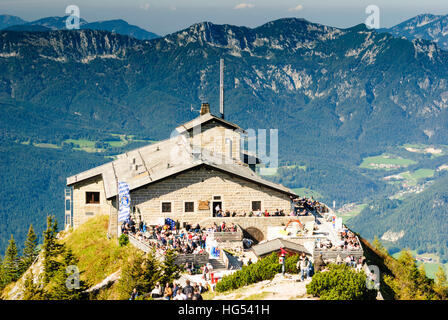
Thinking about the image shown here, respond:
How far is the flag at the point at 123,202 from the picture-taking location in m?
54.4

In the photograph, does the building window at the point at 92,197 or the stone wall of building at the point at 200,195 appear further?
the building window at the point at 92,197

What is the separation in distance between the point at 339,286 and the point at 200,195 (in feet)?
86.7

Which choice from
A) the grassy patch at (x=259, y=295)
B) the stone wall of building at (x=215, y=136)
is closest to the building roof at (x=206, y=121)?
the stone wall of building at (x=215, y=136)

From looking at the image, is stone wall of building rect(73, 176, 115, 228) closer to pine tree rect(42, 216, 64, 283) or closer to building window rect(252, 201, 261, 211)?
pine tree rect(42, 216, 64, 283)

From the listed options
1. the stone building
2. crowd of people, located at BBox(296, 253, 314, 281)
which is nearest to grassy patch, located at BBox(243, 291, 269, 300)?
crowd of people, located at BBox(296, 253, 314, 281)

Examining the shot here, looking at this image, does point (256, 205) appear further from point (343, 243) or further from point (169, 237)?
point (343, 243)

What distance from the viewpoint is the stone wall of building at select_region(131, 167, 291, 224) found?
59.7 meters

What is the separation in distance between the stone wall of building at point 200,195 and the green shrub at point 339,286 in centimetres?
2422

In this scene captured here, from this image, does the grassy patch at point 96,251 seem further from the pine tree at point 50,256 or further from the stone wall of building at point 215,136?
the stone wall of building at point 215,136

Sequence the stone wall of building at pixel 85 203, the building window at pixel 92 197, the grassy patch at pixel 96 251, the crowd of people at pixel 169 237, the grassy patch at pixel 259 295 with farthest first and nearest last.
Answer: the building window at pixel 92 197 < the stone wall of building at pixel 85 203 < the grassy patch at pixel 96 251 < the crowd of people at pixel 169 237 < the grassy patch at pixel 259 295

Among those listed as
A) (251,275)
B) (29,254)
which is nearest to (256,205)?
(251,275)

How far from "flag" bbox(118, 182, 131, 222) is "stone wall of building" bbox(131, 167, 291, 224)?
4408 mm

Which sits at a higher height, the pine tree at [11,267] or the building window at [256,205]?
the building window at [256,205]
